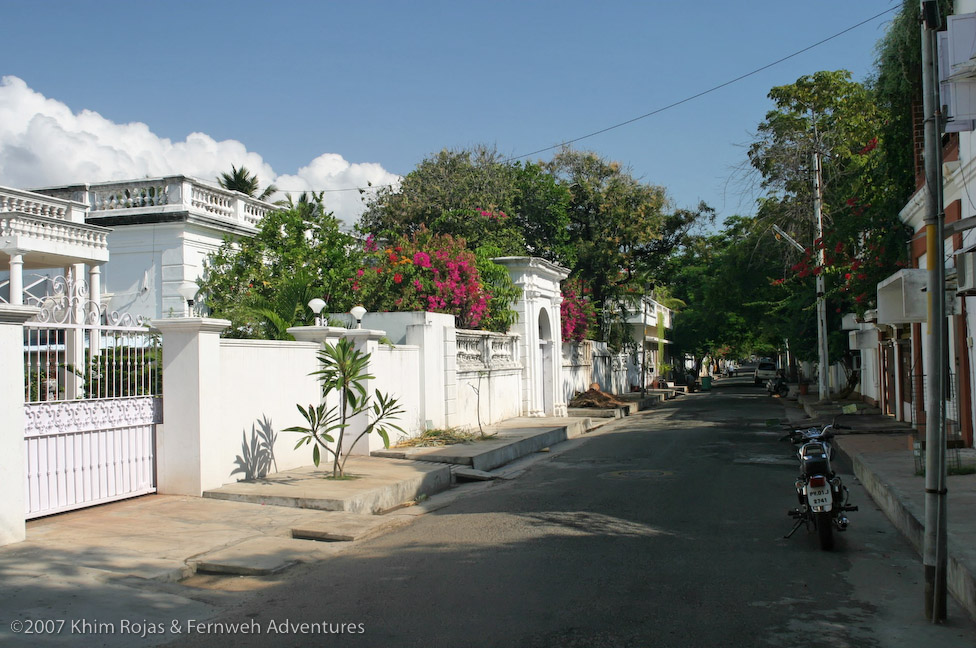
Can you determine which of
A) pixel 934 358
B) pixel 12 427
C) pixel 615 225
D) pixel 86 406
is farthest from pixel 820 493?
pixel 615 225

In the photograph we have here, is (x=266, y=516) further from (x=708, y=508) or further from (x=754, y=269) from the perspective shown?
(x=754, y=269)

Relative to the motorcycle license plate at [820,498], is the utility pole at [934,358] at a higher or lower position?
higher

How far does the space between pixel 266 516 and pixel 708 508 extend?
537 cm

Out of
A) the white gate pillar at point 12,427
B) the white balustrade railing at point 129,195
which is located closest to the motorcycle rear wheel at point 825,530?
the white gate pillar at point 12,427

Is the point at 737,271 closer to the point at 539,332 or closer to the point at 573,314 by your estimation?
the point at 573,314

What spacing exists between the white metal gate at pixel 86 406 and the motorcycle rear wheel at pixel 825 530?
7.92 metres

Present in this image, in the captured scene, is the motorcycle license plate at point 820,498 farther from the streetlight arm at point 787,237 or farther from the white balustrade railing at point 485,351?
the streetlight arm at point 787,237

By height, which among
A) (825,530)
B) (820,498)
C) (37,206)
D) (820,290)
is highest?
(37,206)

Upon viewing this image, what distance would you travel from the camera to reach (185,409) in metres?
10.0

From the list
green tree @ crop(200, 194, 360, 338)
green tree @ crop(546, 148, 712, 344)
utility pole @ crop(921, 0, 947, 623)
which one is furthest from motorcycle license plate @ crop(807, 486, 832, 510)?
green tree @ crop(546, 148, 712, 344)

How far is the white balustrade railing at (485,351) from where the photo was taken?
18609mm

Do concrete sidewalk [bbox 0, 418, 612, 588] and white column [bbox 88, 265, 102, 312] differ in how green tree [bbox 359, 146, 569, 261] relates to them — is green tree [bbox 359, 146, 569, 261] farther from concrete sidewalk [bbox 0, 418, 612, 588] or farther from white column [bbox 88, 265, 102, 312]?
concrete sidewalk [bbox 0, 418, 612, 588]

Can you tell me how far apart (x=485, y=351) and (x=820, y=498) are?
12868 millimetres

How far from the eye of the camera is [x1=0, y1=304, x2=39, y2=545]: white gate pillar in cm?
737
